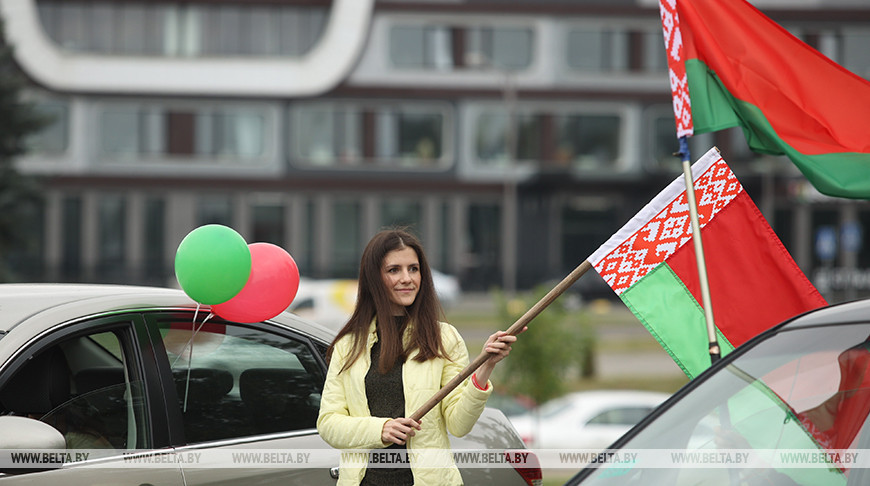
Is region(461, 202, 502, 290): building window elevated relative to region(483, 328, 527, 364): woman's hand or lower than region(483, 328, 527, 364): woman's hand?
lower

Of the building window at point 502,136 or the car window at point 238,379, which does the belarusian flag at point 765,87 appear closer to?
the car window at point 238,379

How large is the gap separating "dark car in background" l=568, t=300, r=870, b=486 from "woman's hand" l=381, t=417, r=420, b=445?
703 mm

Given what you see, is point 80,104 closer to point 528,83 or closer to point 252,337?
point 528,83

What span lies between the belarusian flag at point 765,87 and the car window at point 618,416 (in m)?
16.7

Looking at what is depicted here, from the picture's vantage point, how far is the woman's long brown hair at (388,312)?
3838 millimetres

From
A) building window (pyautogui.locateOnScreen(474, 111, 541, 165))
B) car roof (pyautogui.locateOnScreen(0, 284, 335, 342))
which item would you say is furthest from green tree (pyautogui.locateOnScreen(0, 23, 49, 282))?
car roof (pyautogui.locateOnScreen(0, 284, 335, 342))

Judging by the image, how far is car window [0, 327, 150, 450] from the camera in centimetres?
397

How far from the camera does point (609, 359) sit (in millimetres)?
31953

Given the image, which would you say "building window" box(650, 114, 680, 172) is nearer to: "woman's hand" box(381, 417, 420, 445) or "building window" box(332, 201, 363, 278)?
"building window" box(332, 201, 363, 278)

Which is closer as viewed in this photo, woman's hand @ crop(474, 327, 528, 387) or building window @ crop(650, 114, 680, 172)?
woman's hand @ crop(474, 327, 528, 387)

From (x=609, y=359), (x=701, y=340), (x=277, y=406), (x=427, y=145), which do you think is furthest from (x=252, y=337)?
(x=427, y=145)

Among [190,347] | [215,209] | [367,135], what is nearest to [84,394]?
[190,347]

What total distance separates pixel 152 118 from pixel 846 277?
3176 cm

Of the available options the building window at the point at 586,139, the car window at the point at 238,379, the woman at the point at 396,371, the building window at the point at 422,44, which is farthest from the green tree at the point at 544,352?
the building window at the point at 422,44
